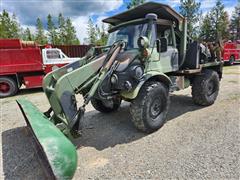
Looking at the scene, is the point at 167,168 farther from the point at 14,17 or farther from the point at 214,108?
the point at 14,17

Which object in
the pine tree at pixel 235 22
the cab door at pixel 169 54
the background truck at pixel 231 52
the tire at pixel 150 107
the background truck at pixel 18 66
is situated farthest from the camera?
the pine tree at pixel 235 22

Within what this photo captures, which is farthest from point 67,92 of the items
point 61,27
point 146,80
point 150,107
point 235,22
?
point 235,22

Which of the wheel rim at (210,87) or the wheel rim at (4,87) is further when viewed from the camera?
the wheel rim at (4,87)

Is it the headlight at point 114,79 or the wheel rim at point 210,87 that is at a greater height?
the headlight at point 114,79

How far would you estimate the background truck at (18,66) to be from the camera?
30.5 feet

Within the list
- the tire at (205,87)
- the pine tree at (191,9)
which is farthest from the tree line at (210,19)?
the tire at (205,87)

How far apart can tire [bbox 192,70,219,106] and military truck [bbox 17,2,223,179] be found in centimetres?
3

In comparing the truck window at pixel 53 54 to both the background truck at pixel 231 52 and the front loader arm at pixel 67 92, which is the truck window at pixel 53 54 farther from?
the background truck at pixel 231 52

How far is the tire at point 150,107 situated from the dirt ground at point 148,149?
0.22 metres

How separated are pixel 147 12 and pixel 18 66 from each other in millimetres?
7039

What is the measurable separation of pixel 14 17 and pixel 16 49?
25513 mm

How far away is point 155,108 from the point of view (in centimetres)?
430

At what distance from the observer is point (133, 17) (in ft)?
16.2

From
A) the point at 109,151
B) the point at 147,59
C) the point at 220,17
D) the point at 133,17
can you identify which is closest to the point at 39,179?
the point at 109,151
